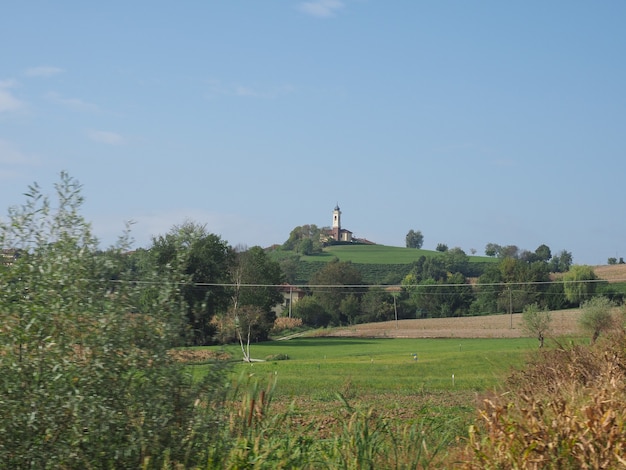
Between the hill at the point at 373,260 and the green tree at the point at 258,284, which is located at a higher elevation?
the hill at the point at 373,260

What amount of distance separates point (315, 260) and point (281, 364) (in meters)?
92.4

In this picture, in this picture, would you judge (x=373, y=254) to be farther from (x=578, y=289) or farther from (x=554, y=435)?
(x=554, y=435)

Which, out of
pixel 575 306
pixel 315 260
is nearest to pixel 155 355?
pixel 575 306

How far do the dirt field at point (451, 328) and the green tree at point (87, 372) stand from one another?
6667 cm

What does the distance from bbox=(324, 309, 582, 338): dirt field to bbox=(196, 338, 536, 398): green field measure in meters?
4.04

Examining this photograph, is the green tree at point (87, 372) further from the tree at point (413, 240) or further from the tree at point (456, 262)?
the tree at point (413, 240)

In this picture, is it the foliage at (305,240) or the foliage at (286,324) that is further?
the foliage at (305,240)

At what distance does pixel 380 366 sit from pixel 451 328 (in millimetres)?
41631

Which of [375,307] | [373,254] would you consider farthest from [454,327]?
[373,254]

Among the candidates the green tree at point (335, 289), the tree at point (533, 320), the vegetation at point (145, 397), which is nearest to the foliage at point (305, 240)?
the green tree at point (335, 289)

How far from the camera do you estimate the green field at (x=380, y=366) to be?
1077 inches

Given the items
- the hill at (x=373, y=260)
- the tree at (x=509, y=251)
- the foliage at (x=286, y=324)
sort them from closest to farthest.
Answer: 1. the foliage at (x=286, y=324)
2. the hill at (x=373, y=260)
3. the tree at (x=509, y=251)

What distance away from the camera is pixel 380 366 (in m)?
44.2

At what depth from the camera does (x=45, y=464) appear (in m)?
5.92
